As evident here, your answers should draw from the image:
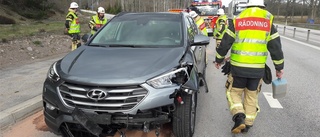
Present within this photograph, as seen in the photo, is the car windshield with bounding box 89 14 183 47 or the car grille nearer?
the car grille

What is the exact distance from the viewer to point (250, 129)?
4.04 metres

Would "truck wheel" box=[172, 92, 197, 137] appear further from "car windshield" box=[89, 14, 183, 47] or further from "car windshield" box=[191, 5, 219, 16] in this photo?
"car windshield" box=[191, 5, 219, 16]

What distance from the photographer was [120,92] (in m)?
2.90

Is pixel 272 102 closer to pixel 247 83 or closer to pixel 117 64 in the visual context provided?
pixel 247 83

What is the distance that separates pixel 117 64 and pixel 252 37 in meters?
1.70

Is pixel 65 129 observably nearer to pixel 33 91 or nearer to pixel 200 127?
pixel 200 127

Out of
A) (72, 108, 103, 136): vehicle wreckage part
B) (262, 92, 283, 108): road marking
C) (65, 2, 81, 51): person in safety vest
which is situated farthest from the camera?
(65, 2, 81, 51): person in safety vest

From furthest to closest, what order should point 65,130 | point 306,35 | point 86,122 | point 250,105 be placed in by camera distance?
point 306,35 → point 250,105 → point 65,130 → point 86,122

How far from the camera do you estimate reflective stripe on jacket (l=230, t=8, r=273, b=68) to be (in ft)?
11.4

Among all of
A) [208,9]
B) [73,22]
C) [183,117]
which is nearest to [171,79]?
[183,117]

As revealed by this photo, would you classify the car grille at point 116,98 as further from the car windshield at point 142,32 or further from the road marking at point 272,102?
the road marking at point 272,102

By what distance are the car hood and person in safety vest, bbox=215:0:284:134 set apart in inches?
27.6

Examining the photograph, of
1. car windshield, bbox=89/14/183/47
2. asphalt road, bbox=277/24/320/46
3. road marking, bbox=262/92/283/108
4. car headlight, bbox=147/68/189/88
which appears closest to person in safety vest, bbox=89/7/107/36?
car windshield, bbox=89/14/183/47

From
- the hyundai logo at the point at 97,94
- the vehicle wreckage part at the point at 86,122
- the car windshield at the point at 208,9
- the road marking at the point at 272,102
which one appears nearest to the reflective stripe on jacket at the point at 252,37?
the road marking at the point at 272,102
